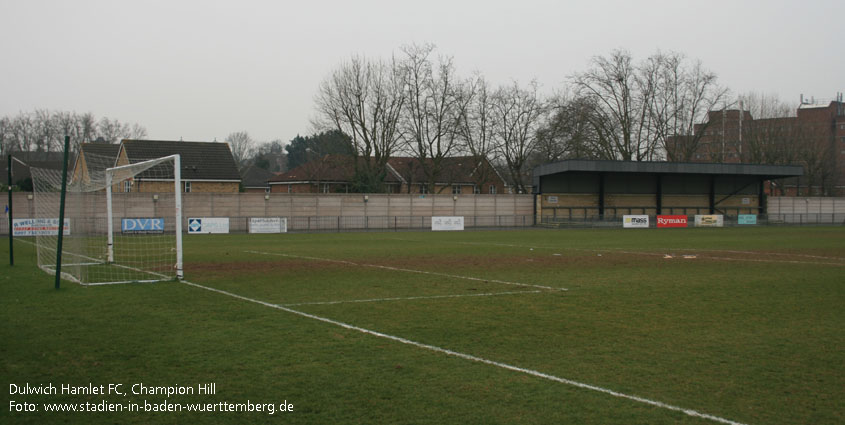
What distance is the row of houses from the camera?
191ft

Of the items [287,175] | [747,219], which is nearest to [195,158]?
[287,175]

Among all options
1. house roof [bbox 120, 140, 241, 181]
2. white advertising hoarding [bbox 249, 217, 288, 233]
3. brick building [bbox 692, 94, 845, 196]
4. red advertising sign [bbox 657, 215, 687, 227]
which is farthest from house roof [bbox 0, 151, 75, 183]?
brick building [bbox 692, 94, 845, 196]

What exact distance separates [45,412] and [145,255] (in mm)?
19723

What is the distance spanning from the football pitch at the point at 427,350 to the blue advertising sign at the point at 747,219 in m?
47.7

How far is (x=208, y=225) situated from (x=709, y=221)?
143ft

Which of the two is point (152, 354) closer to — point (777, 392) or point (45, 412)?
point (45, 412)

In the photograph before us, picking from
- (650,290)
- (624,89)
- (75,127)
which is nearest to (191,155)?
(75,127)

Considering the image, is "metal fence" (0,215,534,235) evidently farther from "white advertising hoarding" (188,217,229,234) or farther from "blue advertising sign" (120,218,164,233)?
"blue advertising sign" (120,218,164,233)

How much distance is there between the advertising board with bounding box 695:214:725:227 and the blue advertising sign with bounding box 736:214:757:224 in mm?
3129

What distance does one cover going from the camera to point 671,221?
182ft

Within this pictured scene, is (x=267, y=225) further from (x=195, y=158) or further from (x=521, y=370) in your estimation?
(x=521, y=370)

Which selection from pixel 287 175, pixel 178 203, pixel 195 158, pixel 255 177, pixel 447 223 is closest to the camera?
pixel 178 203

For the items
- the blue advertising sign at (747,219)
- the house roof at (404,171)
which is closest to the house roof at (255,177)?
the house roof at (404,171)

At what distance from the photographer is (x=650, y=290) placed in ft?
45.6
